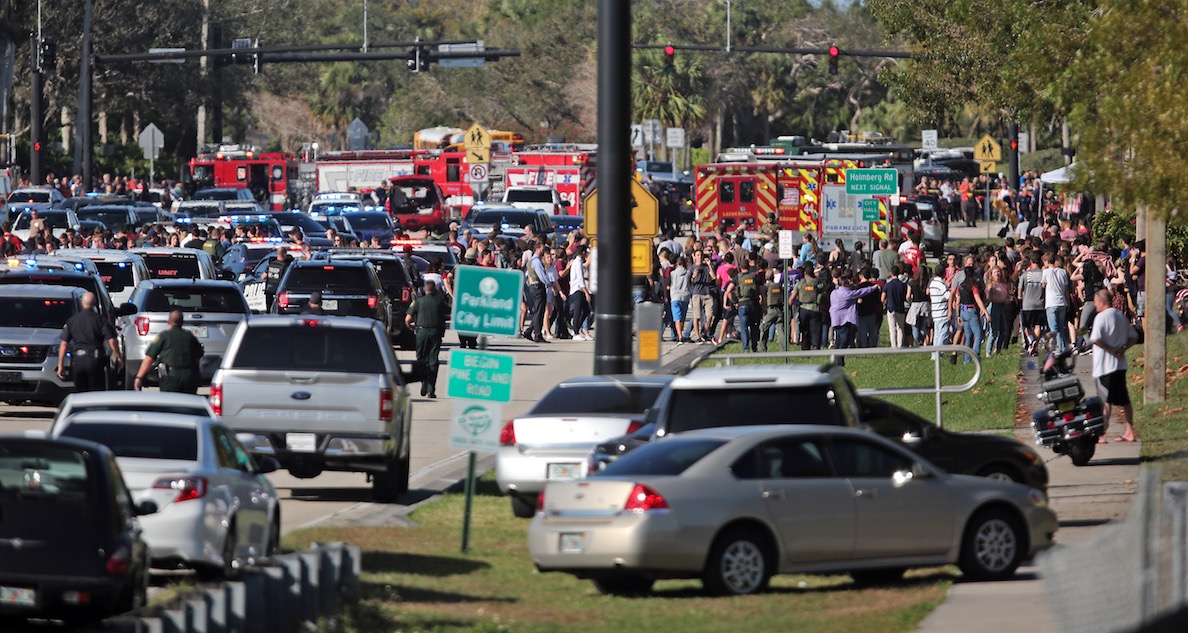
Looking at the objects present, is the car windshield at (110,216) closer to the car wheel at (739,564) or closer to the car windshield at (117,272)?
the car windshield at (117,272)

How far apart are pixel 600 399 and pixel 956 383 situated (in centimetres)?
997

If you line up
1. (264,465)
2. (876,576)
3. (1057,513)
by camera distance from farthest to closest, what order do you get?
(1057,513) → (264,465) → (876,576)

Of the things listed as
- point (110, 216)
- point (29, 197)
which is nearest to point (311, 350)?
point (110, 216)

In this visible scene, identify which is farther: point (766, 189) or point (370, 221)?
point (370, 221)

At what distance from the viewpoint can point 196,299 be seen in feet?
84.2

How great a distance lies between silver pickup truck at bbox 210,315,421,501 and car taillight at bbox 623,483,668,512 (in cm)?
536

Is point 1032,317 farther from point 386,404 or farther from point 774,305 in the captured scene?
point 386,404

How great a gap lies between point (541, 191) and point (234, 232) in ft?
62.1

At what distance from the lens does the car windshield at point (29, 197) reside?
5634 centimetres

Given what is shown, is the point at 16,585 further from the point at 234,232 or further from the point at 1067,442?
the point at 234,232

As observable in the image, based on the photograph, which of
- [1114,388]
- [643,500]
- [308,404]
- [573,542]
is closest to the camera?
[643,500]

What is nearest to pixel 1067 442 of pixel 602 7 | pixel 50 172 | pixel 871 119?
pixel 602 7

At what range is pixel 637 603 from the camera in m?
13.4

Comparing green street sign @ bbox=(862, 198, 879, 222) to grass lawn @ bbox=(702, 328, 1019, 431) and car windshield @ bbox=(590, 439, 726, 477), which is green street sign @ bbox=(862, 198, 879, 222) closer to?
grass lawn @ bbox=(702, 328, 1019, 431)
